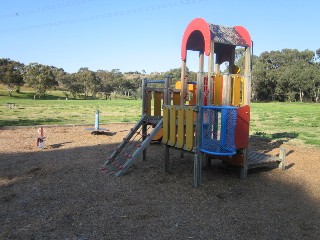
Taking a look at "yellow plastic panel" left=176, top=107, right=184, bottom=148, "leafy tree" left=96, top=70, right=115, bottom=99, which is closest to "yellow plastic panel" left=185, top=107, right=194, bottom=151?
"yellow plastic panel" left=176, top=107, right=184, bottom=148

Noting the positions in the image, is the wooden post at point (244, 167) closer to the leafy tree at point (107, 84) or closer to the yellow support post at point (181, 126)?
the yellow support post at point (181, 126)

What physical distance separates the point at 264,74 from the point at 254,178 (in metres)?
80.3

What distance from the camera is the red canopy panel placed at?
677cm

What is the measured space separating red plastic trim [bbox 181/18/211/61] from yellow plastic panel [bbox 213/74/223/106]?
2.68 feet

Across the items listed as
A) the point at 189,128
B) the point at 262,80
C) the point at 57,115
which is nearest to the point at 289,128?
the point at 189,128

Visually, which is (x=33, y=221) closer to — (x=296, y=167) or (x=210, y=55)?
(x=210, y=55)

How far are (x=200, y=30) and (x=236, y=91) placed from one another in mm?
1610

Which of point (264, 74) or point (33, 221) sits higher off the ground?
point (264, 74)

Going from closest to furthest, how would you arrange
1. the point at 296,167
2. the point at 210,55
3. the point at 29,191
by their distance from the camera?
the point at 29,191, the point at 210,55, the point at 296,167

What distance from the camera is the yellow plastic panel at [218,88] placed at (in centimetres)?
734

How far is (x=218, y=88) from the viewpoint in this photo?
738 cm

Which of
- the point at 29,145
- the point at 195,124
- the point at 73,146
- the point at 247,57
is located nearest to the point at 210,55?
the point at 247,57

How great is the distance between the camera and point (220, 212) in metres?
5.46

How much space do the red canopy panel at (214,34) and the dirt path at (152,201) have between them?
3060mm
